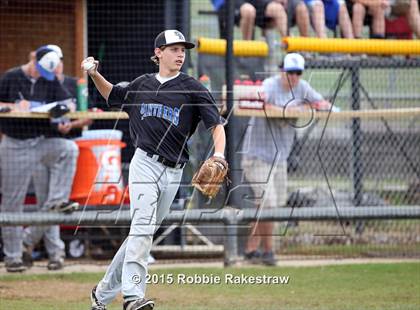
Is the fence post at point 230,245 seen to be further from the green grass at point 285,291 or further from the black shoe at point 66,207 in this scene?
the black shoe at point 66,207

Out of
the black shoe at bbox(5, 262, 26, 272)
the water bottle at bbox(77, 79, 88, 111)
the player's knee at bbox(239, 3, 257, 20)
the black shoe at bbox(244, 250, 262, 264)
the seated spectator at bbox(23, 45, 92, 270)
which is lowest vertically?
the black shoe at bbox(244, 250, 262, 264)

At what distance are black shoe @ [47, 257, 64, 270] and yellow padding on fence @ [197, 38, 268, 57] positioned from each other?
9.29ft

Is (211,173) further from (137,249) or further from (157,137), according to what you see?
(137,249)

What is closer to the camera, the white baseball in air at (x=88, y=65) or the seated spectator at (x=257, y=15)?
the white baseball in air at (x=88, y=65)

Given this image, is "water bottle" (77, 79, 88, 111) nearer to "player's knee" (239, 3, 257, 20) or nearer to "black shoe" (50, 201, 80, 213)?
"black shoe" (50, 201, 80, 213)

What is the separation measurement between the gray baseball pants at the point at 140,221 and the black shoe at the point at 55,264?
11.0 ft

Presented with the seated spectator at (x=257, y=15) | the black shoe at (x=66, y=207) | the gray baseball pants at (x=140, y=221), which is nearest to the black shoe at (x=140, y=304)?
the gray baseball pants at (x=140, y=221)

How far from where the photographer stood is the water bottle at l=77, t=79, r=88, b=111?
34.9 feet

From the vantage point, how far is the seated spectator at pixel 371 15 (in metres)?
11.9

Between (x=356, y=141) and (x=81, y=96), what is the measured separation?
12.0 ft

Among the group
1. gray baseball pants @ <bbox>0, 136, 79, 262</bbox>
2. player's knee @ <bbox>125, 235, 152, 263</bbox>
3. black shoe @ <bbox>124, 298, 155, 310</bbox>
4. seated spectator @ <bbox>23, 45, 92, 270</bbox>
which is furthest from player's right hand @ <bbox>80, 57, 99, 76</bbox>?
gray baseball pants @ <bbox>0, 136, 79, 262</bbox>

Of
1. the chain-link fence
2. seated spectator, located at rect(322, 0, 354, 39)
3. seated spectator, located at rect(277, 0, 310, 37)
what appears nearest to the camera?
the chain-link fence

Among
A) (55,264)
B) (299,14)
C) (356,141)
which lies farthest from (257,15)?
(55,264)

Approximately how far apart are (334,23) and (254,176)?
241cm
